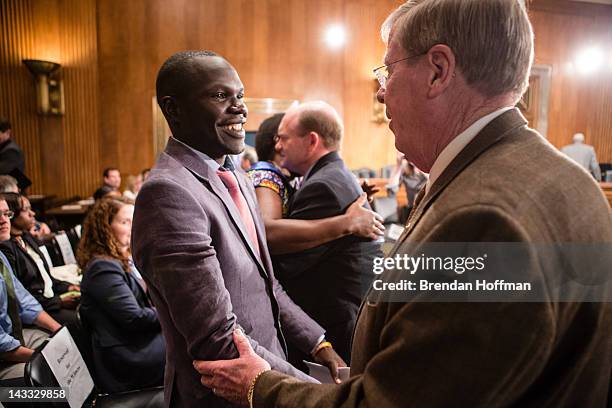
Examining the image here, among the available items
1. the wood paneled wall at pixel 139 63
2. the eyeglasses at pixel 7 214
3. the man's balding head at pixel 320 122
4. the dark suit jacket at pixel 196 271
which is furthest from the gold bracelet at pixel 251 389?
the wood paneled wall at pixel 139 63

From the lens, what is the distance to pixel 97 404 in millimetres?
2045

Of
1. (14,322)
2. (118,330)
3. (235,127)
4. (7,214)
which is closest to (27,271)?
(7,214)

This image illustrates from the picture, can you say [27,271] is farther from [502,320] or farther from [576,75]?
[576,75]

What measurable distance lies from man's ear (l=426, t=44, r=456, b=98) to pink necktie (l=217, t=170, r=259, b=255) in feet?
2.28

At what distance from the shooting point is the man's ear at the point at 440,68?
69cm

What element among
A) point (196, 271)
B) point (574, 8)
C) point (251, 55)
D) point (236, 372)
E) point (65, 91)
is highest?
point (574, 8)

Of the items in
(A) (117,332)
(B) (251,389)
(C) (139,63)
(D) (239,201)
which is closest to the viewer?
(B) (251,389)

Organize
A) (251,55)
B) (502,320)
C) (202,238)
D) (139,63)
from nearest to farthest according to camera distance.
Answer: (502,320)
(202,238)
(139,63)
(251,55)

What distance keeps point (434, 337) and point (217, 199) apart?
0.69m

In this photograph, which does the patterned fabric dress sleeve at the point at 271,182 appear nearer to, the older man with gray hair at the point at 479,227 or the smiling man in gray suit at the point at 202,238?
the smiling man in gray suit at the point at 202,238

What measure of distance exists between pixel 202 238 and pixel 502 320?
640mm

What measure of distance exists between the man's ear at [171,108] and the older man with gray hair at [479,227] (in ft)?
1.98

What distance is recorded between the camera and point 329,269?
69.4 inches

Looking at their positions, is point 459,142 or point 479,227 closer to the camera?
point 479,227
